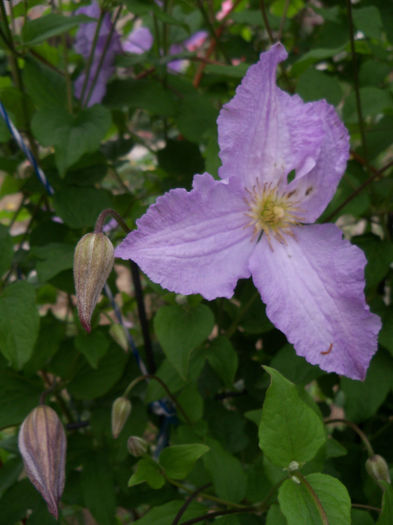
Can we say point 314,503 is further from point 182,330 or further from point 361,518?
point 182,330

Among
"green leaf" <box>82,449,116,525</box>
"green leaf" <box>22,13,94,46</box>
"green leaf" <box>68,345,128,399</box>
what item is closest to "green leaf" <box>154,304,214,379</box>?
"green leaf" <box>68,345,128,399</box>

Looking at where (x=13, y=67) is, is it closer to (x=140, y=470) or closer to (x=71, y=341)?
(x=71, y=341)

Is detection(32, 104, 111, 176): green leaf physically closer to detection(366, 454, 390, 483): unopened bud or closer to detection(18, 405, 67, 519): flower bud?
detection(18, 405, 67, 519): flower bud

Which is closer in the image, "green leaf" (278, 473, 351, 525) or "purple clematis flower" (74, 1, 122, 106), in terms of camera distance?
"green leaf" (278, 473, 351, 525)

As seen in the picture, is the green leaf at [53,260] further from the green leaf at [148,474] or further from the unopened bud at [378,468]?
the unopened bud at [378,468]

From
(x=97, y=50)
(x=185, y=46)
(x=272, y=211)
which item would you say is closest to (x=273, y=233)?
(x=272, y=211)

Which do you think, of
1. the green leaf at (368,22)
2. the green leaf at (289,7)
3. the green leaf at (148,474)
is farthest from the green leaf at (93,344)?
the green leaf at (289,7)

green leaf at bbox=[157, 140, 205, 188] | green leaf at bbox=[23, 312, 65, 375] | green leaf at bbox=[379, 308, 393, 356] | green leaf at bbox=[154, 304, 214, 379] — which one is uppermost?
green leaf at bbox=[157, 140, 205, 188]

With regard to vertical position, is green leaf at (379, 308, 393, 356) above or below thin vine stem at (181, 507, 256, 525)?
above
